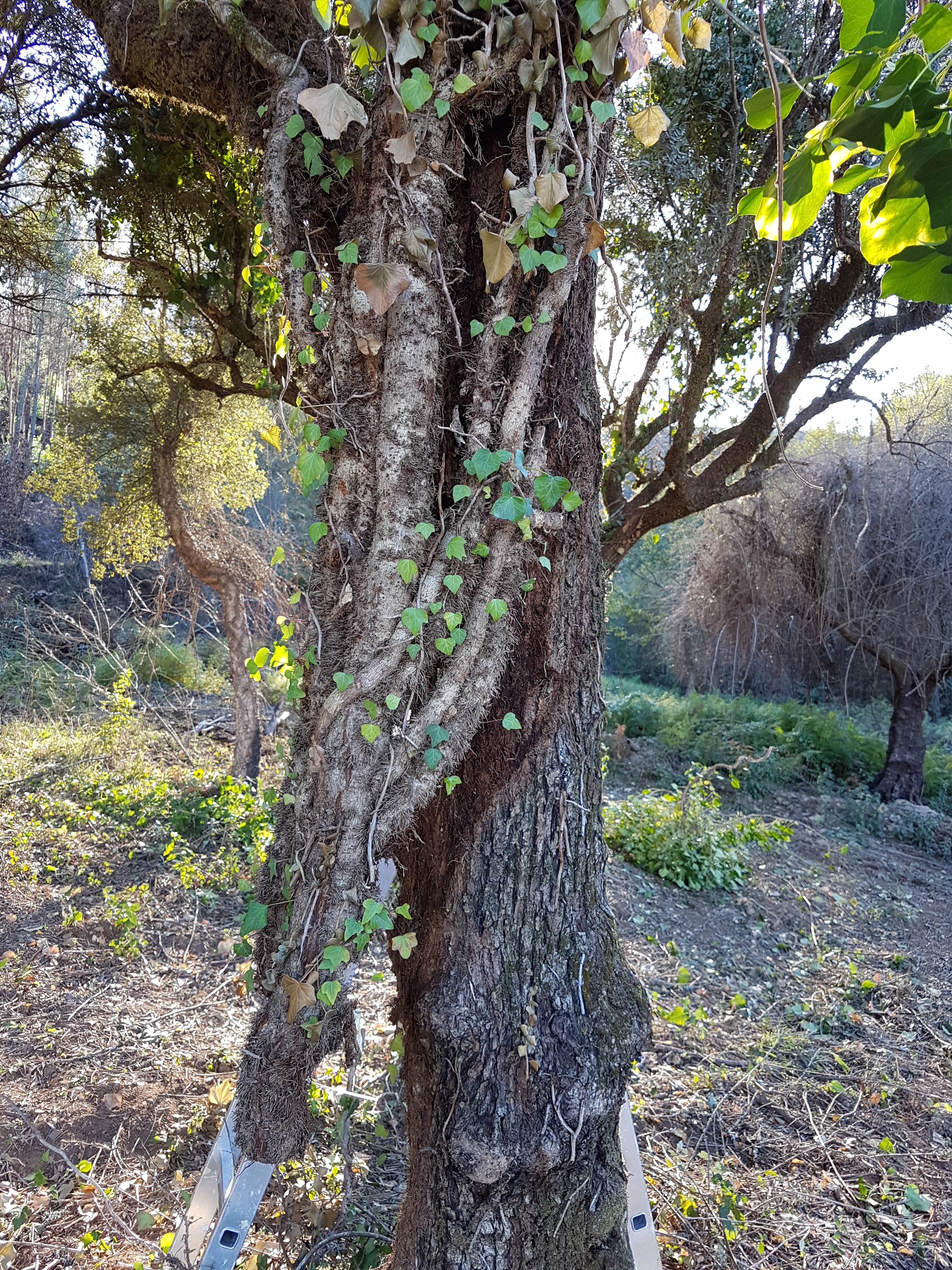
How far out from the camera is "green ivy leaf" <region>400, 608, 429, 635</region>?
1.33m

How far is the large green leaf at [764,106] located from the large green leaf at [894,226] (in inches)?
8.8

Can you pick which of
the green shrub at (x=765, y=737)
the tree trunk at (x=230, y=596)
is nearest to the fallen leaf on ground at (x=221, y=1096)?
the tree trunk at (x=230, y=596)

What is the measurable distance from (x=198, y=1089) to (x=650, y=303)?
482 cm

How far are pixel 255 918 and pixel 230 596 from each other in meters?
5.11

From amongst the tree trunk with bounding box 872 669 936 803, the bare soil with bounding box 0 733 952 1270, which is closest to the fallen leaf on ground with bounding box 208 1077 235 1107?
the bare soil with bounding box 0 733 952 1270

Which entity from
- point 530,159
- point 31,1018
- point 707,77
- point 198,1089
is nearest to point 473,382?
point 530,159

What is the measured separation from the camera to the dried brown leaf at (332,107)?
1.22 meters

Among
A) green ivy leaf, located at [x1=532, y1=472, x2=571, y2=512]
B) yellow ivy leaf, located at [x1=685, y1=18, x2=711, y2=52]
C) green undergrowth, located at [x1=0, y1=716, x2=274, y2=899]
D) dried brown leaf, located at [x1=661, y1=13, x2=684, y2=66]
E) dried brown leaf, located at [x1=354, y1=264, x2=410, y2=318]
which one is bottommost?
green undergrowth, located at [x1=0, y1=716, x2=274, y2=899]

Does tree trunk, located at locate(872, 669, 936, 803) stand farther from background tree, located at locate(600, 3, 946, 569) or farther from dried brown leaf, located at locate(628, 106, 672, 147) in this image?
dried brown leaf, located at locate(628, 106, 672, 147)

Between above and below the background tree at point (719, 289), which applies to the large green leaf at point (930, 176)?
below

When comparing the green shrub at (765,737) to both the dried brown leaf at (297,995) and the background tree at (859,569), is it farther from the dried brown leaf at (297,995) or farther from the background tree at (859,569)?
the dried brown leaf at (297,995)

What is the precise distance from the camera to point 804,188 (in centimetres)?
83

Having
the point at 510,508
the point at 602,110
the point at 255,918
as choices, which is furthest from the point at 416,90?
the point at 255,918

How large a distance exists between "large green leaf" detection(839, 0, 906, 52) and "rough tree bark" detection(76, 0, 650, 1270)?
699 mm
